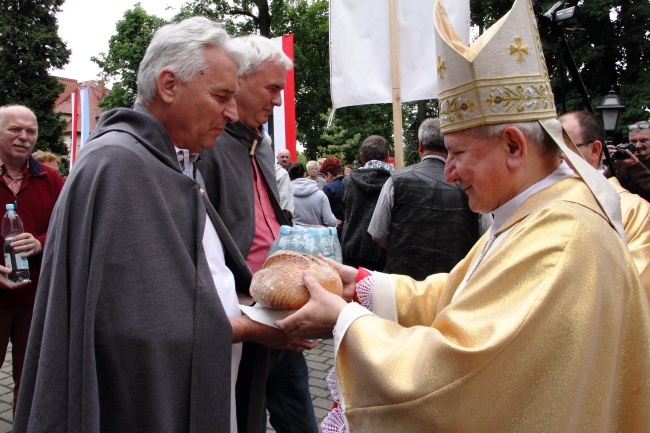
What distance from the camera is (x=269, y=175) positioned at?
8.78 ft

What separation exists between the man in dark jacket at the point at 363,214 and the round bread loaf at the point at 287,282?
263 cm

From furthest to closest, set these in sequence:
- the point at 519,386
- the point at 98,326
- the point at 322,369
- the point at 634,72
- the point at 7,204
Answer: the point at 634,72 < the point at 322,369 < the point at 7,204 < the point at 98,326 < the point at 519,386

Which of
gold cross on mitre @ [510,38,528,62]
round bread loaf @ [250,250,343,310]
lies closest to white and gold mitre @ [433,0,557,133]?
gold cross on mitre @ [510,38,528,62]

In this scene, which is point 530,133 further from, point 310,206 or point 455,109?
point 310,206

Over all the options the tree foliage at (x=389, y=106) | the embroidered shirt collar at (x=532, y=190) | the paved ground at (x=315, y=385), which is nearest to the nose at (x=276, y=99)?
the embroidered shirt collar at (x=532, y=190)

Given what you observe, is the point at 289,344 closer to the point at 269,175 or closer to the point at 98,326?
the point at 98,326

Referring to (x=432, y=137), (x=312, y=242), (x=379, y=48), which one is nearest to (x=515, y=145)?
(x=312, y=242)

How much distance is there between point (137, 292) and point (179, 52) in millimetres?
821

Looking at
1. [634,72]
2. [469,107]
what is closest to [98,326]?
[469,107]

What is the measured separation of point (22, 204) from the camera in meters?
3.51

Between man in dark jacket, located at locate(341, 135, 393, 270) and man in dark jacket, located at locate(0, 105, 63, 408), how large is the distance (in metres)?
2.30

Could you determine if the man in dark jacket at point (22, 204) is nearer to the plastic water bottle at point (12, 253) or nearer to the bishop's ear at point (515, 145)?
the plastic water bottle at point (12, 253)

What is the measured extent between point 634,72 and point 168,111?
67.7 ft

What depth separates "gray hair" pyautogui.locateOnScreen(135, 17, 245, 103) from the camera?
5.85ft
